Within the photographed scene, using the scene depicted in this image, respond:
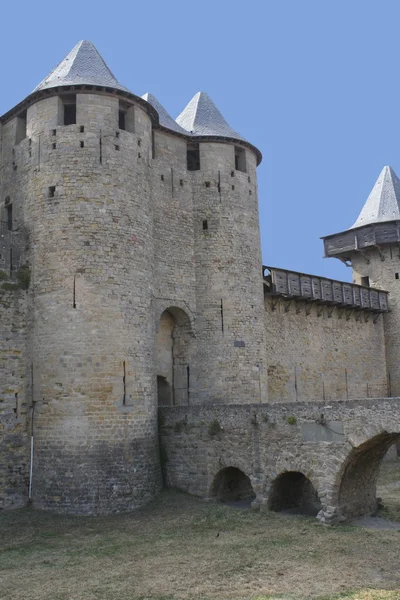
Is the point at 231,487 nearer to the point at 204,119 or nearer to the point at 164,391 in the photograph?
the point at 164,391

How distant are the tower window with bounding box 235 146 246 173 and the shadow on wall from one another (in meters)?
11.0

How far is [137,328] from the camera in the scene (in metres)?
17.7

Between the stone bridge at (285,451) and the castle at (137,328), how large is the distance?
0.15 feet

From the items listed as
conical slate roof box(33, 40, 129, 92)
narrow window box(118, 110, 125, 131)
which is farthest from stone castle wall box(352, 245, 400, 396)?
conical slate roof box(33, 40, 129, 92)

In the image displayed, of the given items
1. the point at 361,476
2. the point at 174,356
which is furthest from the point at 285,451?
the point at 174,356

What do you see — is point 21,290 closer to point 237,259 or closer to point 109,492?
point 109,492

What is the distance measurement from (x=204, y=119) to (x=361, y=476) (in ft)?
46.7

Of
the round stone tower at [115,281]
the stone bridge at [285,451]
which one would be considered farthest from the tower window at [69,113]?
the stone bridge at [285,451]

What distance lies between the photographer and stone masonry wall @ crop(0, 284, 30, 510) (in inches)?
647

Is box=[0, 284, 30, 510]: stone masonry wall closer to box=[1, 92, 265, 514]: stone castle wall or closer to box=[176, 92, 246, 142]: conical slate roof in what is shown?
box=[1, 92, 265, 514]: stone castle wall

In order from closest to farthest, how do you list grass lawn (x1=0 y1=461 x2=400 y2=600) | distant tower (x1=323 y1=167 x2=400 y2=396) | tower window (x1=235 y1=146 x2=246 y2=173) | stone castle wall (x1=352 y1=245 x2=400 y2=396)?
1. grass lawn (x1=0 y1=461 x2=400 y2=600)
2. tower window (x1=235 y1=146 x2=246 y2=173)
3. distant tower (x1=323 y1=167 x2=400 y2=396)
4. stone castle wall (x1=352 y1=245 x2=400 y2=396)

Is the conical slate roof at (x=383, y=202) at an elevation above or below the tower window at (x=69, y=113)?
above

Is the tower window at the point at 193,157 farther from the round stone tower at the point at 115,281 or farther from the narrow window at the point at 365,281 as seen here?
the narrow window at the point at 365,281

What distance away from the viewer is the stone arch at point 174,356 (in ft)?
69.0
